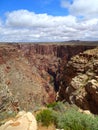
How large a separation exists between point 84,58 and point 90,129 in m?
30.1

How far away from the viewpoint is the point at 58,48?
157750mm

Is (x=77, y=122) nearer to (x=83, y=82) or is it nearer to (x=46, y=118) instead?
(x=46, y=118)

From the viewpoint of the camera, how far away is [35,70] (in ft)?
456

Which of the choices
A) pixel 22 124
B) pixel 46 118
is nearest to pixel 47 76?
pixel 46 118

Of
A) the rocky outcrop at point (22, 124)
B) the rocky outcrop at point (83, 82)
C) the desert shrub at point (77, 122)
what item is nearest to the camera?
the rocky outcrop at point (22, 124)

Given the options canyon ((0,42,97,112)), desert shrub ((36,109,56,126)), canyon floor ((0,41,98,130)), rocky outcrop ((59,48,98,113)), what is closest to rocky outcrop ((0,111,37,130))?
desert shrub ((36,109,56,126))

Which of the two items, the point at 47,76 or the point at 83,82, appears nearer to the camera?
the point at 83,82

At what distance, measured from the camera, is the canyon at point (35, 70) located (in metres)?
87.3

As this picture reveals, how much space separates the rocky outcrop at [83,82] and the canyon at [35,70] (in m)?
0.86

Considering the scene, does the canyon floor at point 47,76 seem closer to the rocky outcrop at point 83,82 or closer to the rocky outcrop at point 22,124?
the rocky outcrop at point 83,82

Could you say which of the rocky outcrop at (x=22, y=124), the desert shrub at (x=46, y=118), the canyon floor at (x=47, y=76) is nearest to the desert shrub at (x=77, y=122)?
the desert shrub at (x=46, y=118)

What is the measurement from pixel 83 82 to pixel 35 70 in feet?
349

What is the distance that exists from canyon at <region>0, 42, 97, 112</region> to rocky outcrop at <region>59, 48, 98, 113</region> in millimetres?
865

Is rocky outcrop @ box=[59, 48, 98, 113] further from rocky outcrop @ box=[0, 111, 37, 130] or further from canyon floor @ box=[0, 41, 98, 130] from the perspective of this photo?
rocky outcrop @ box=[0, 111, 37, 130]
